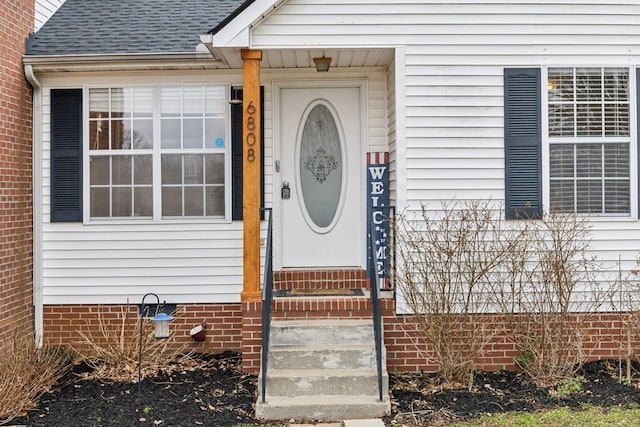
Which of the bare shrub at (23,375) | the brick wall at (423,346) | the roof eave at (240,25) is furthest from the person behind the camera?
the brick wall at (423,346)

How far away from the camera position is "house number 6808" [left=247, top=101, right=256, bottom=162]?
6316mm

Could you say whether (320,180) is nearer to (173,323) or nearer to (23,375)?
(173,323)

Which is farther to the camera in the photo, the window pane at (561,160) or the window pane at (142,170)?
the window pane at (142,170)

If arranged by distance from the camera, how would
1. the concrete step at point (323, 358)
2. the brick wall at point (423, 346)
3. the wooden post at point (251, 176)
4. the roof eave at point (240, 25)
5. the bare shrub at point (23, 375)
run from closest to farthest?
the bare shrub at point (23, 375)
the concrete step at point (323, 358)
the roof eave at point (240, 25)
the wooden post at point (251, 176)
the brick wall at point (423, 346)

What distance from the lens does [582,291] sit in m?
6.64

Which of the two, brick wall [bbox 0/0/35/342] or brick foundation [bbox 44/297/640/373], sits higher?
brick wall [bbox 0/0/35/342]

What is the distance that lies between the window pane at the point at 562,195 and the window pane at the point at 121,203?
475cm

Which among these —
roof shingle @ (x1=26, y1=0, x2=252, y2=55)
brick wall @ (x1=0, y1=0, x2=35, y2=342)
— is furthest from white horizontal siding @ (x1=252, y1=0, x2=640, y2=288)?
brick wall @ (x1=0, y1=0, x2=35, y2=342)

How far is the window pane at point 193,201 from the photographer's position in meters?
7.52

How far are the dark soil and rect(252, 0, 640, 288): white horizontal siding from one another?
1.58 m

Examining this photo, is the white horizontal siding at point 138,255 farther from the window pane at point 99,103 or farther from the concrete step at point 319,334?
the concrete step at point 319,334

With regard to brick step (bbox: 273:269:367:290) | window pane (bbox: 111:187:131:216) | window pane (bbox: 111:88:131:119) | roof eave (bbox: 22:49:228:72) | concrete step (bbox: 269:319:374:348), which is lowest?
concrete step (bbox: 269:319:374:348)

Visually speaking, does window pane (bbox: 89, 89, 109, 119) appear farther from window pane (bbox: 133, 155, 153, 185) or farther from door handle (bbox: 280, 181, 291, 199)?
door handle (bbox: 280, 181, 291, 199)

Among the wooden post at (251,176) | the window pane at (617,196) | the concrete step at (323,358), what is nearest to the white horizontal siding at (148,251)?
the wooden post at (251,176)
